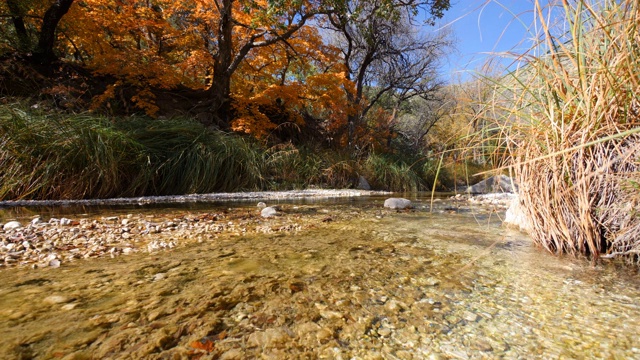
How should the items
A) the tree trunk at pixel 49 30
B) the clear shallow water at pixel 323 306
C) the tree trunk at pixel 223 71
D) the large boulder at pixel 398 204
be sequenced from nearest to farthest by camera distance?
the clear shallow water at pixel 323 306 → the large boulder at pixel 398 204 → the tree trunk at pixel 49 30 → the tree trunk at pixel 223 71

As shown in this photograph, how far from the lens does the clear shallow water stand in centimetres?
83

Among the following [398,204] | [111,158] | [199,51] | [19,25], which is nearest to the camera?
[398,204]

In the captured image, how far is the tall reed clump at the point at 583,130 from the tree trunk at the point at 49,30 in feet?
31.2

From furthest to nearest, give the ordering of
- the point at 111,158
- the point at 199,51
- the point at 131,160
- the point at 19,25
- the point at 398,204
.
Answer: the point at 199,51, the point at 19,25, the point at 131,160, the point at 111,158, the point at 398,204

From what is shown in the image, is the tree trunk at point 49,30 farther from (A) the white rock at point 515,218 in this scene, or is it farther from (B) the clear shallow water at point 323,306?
(A) the white rock at point 515,218

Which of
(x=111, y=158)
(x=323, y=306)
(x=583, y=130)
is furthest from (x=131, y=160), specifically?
(x=583, y=130)

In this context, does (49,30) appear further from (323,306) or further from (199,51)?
(323,306)

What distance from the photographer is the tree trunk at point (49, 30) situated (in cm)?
722

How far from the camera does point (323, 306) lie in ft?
3.51

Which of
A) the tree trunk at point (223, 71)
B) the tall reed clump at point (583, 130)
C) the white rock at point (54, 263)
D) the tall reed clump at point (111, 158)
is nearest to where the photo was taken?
the tall reed clump at point (583, 130)

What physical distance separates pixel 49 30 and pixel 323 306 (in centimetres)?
997

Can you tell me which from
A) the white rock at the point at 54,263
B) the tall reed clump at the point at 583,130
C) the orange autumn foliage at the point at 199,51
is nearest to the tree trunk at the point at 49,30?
the orange autumn foliage at the point at 199,51

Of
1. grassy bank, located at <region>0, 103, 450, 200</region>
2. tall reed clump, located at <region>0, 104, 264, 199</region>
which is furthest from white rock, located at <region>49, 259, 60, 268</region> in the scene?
tall reed clump, located at <region>0, 104, 264, 199</region>

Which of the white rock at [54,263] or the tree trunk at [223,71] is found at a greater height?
the tree trunk at [223,71]
